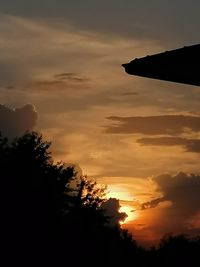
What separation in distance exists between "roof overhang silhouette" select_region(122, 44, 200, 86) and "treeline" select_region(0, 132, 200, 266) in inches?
1757

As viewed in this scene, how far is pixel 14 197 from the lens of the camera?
2016 inches

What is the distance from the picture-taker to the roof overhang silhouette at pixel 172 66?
13.7 ft

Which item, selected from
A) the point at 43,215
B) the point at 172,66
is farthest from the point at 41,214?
the point at 172,66

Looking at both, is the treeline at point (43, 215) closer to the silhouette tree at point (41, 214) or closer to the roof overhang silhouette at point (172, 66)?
→ the silhouette tree at point (41, 214)

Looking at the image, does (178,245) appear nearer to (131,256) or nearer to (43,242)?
(131,256)

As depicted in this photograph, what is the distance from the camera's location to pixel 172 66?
4320 millimetres

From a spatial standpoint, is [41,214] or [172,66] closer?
[172,66]

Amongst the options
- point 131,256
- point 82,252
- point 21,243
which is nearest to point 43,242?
point 21,243

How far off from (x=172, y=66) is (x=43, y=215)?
48995 millimetres

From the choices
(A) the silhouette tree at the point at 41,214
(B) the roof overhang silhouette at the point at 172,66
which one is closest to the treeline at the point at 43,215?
(A) the silhouette tree at the point at 41,214

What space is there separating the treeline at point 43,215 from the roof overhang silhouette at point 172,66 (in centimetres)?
4462

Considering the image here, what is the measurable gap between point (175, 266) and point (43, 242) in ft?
272

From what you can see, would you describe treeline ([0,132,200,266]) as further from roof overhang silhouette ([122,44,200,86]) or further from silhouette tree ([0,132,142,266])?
roof overhang silhouette ([122,44,200,86])

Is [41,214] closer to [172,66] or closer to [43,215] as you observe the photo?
[43,215]
